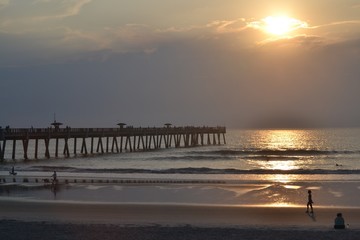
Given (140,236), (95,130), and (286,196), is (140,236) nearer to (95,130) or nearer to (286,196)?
(286,196)

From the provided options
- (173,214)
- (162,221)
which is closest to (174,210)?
(173,214)

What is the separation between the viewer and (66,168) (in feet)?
145

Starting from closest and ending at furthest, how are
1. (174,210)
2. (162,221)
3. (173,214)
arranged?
(162,221)
(173,214)
(174,210)

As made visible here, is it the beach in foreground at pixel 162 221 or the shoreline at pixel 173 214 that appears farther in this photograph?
the shoreline at pixel 173 214

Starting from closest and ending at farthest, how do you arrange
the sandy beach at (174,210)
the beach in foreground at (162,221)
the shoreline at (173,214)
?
the beach in foreground at (162,221) < the sandy beach at (174,210) < the shoreline at (173,214)

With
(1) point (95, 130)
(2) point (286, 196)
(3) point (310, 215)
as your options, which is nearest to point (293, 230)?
(3) point (310, 215)

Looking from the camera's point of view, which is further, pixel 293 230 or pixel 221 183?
pixel 221 183

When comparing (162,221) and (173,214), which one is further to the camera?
(173,214)

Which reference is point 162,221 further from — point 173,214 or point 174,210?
point 174,210

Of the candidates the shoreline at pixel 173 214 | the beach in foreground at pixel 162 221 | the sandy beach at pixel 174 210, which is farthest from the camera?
the shoreline at pixel 173 214

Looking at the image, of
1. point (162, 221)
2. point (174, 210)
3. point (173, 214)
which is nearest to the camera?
point (162, 221)

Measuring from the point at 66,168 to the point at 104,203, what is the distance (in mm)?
22907

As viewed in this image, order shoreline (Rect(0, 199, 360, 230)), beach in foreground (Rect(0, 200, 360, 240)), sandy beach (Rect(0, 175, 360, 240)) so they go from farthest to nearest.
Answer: shoreline (Rect(0, 199, 360, 230)), sandy beach (Rect(0, 175, 360, 240)), beach in foreground (Rect(0, 200, 360, 240))

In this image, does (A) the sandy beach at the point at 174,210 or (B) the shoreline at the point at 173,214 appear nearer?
(A) the sandy beach at the point at 174,210
